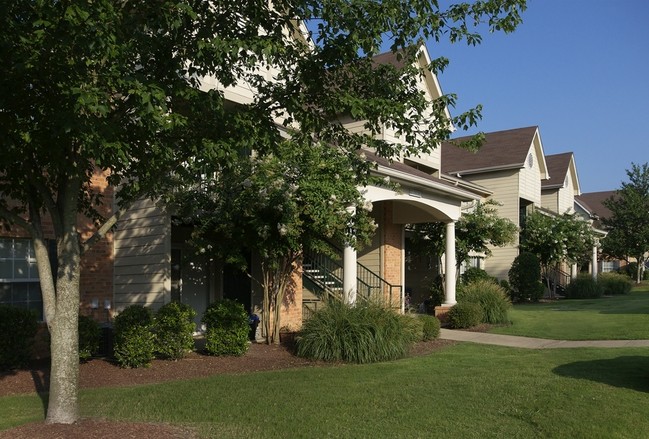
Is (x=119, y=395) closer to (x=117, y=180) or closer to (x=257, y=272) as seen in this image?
(x=117, y=180)

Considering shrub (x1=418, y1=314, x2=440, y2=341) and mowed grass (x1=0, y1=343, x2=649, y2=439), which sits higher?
shrub (x1=418, y1=314, x2=440, y2=341)

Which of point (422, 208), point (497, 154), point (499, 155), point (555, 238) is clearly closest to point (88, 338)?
point (422, 208)

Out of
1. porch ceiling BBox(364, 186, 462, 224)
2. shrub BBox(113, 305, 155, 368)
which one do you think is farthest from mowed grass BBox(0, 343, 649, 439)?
porch ceiling BBox(364, 186, 462, 224)

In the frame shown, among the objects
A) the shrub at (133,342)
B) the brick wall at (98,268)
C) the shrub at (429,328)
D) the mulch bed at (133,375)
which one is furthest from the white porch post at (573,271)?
the shrub at (133,342)

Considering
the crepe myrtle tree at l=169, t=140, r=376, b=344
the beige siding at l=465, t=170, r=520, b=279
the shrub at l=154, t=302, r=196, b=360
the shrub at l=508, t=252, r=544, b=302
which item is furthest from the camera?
the beige siding at l=465, t=170, r=520, b=279

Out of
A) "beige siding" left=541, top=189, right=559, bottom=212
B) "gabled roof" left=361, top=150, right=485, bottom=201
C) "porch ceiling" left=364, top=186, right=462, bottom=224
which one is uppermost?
"beige siding" left=541, top=189, right=559, bottom=212

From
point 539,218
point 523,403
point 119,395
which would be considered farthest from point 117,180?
point 539,218

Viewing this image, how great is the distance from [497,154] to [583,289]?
793cm

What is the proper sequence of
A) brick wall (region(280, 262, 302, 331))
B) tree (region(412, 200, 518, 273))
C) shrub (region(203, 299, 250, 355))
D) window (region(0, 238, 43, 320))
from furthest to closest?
tree (region(412, 200, 518, 273))
brick wall (region(280, 262, 302, 331))
shrub (region(203, 299, 250, 355))
window (region(0, 238, 43, 320))

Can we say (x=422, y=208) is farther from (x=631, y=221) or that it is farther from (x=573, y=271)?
(x=631, y=221)

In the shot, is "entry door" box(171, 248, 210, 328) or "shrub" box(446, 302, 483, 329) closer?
"entry door" box(171, 248, 210, 328)

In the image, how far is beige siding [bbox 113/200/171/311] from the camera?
43.7 ft

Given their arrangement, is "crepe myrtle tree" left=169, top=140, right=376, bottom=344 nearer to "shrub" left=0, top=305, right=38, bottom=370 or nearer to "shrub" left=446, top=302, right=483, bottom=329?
"shrub" left=0, top=305, right=38, bottom=370

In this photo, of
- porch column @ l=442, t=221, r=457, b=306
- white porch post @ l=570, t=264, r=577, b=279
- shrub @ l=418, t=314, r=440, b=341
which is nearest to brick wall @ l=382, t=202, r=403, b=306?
porch column @ l=442, t=221, r=457, b=306
